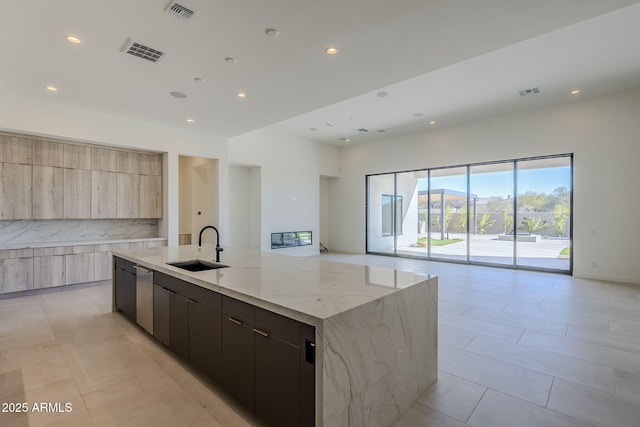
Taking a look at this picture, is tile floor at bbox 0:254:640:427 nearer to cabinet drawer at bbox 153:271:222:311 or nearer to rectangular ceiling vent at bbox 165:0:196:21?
cabinet drawer at bbox 153:271:222:311

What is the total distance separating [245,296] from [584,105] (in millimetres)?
7905

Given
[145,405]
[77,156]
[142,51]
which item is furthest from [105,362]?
[77,156]

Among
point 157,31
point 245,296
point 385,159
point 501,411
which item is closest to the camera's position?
point 245,296

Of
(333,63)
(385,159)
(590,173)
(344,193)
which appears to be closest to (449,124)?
(385,159)

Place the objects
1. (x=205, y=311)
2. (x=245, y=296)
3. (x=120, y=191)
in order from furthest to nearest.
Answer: (x=120, y=191) < (x=205, y=311) < (x=245, y=296)

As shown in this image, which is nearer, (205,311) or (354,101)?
(205,311)

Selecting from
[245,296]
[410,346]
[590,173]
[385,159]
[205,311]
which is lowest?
[410,346]

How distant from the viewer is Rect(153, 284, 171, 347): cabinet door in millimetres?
2801

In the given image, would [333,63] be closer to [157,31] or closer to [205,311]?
[157,31]

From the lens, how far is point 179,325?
2.62 m

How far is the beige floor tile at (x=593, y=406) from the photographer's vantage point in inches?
77.1

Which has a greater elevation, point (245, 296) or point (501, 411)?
point (245, 296)

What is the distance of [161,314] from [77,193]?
410 cm

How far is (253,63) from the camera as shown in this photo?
12.0 feet
